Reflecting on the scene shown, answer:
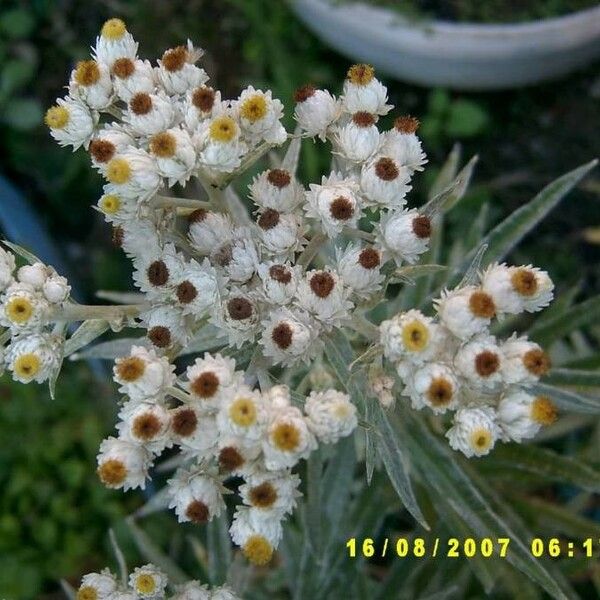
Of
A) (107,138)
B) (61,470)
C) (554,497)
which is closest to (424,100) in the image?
(554,497)

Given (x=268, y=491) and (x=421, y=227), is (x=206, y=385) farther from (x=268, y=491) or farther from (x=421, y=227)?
(x=421, y=227)

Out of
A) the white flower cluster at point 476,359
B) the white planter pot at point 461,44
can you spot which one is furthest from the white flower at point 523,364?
the white planter pot at point 461,44

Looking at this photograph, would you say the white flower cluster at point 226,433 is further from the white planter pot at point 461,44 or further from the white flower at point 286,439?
the white planter pot at point 461,44

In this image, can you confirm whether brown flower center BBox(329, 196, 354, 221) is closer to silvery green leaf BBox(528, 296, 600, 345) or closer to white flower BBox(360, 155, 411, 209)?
white flower BBox(360, 155, 411, 209)

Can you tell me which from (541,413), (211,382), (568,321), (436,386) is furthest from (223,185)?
(568,321)

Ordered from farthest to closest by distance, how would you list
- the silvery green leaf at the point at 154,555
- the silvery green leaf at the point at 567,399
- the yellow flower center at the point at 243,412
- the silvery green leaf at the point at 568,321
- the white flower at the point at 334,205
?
the silvery green leaf at the point at 154,555
the silvery green leaf at the point at 568,321
the silvery green leaf at the point at 567,399
the white flower at the point at 334,205
the yellow flower center at the point at 243,412
